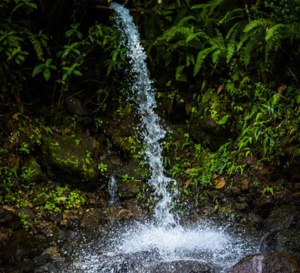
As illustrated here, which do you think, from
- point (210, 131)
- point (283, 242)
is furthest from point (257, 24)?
point (283, 242)

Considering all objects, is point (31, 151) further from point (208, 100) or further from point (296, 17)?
point (296, 17)

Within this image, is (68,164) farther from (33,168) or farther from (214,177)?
(214,177)

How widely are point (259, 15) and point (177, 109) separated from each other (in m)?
2.19

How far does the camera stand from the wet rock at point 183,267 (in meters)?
3.93

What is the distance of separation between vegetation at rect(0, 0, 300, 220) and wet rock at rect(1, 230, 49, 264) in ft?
2.37

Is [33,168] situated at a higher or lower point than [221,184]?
higher

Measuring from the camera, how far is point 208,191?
561 cm

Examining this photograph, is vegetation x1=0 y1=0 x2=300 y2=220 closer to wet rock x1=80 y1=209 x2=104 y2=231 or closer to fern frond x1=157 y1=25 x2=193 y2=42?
fern frond x1=157 y1=25 x2=193 y2=42

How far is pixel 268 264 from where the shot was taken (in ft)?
11.4

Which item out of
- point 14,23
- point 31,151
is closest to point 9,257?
point 31,151

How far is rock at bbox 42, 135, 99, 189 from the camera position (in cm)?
593

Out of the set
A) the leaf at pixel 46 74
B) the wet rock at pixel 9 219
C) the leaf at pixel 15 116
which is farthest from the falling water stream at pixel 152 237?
the leaf at pixel 15 116

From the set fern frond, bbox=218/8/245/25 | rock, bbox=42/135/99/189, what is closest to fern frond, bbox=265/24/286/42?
fern frond, bbox=218/8/245/25

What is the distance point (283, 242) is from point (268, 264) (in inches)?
23.8
